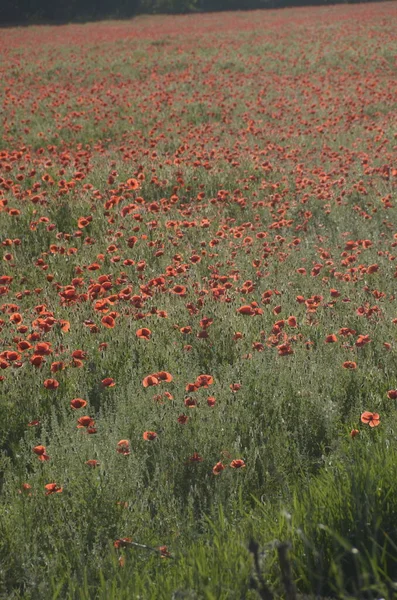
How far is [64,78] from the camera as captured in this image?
18953 millimetres

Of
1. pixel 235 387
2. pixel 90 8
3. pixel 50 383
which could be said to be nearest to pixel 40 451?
pixel 50 383

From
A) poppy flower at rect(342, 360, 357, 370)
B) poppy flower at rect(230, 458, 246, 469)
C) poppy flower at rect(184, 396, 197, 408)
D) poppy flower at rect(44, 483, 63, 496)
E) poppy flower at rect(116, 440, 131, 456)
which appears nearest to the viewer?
poppy flower at rect(44, 483, 63, 496)

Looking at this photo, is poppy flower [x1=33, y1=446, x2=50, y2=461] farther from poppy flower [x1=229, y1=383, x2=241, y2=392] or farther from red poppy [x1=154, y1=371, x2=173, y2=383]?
poppy flower [x1=229, y1=383, x2=241, y2=392]

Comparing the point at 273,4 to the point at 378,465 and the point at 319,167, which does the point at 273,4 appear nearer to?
the point at 319,167

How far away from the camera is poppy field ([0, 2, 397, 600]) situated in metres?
2.34

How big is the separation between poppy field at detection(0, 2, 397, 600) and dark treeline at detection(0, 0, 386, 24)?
4446 centimetres

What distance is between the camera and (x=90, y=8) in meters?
55.5

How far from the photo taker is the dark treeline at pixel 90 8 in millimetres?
51656

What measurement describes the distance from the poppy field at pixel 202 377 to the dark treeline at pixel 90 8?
4446cm

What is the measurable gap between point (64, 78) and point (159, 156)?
35.1ft

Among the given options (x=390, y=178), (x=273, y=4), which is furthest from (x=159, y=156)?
(x=273, y=4)

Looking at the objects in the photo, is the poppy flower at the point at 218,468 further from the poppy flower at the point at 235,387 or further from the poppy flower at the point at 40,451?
the poppy flower at the point at 40,451

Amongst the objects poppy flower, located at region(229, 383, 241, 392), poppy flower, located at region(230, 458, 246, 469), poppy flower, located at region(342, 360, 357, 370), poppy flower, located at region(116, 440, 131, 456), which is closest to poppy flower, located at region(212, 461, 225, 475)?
poppy flower, located at region(230, 458, 246, 469)

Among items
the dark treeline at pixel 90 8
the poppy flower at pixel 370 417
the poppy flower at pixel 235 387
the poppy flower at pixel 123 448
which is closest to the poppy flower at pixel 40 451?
the poppy flower at pixel 123 448
